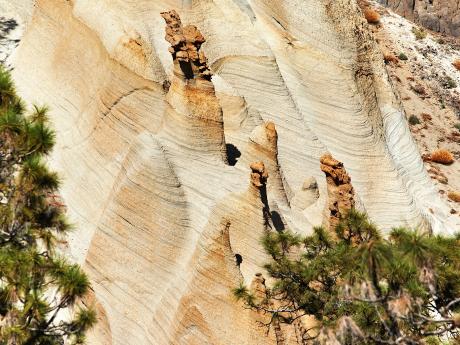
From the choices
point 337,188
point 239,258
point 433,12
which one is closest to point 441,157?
point 337,188

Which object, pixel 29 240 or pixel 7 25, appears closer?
pixel 29 240

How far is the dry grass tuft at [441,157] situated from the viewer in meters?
30.2

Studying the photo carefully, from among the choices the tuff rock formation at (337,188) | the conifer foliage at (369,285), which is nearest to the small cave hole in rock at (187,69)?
the tuff rock formation at (337,188)

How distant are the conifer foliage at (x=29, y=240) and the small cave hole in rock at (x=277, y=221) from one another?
215 inches

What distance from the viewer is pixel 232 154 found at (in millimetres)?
16438

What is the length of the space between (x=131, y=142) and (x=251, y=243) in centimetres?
413

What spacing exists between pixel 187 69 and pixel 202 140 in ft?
5.19

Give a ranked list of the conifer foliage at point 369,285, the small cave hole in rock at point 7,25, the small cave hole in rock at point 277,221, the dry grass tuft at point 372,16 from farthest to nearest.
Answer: the dry grass tuft at point 372,16 → the small cave hole in rock at point 7,25 → the small cave hole in rock at point 277,221 → the conifer foliage at point 369,285

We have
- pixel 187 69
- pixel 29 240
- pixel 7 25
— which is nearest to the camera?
pixel 29 240

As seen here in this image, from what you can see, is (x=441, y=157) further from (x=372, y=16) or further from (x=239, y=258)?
(x=239, y=258)

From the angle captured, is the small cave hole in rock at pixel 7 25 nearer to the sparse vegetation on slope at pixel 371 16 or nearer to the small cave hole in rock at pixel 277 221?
the small cave hole in rock at pixel 277 221

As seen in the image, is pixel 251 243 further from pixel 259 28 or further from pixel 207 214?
pixel 259 28

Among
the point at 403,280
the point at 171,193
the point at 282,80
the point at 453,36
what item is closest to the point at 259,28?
the point at 282,80

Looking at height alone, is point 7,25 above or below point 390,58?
above
